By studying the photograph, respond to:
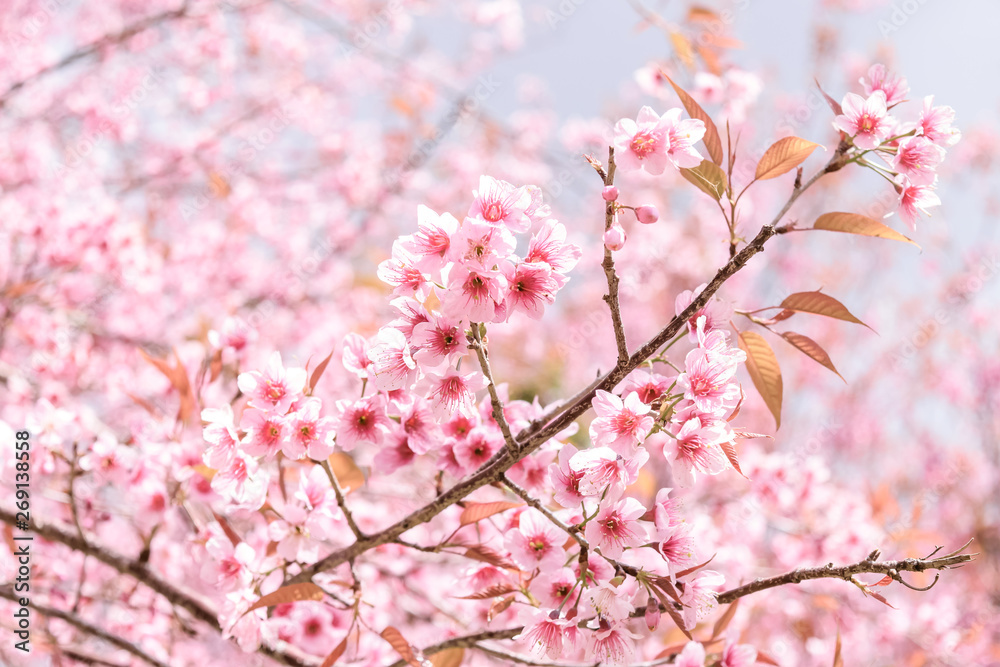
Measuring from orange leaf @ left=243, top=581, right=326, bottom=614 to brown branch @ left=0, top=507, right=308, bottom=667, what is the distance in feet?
1.51

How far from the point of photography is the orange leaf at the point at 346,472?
1.40 m

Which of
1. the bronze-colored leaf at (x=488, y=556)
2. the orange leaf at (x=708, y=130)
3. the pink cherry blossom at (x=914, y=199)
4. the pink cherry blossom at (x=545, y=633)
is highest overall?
the orange leaf at (x=708, y=130)

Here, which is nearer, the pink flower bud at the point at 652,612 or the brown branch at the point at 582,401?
the brown branch at the point at 582,401

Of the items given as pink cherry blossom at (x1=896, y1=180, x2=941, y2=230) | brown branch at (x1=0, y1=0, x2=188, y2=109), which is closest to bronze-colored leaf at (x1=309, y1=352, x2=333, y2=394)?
pink cherry blossom at (x1=896, y1=180, x2=941, y2=230)

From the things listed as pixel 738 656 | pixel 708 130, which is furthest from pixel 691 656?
pixel 708 130

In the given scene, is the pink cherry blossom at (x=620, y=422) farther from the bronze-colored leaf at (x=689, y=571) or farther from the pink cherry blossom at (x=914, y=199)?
the pink cherry blossom at (x=914, y=199)

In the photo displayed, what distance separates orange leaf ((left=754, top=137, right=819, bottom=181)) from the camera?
3.38 ft

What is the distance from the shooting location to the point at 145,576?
4.94ft

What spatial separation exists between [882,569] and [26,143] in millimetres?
5368

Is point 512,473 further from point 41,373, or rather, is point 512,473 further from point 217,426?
point 41,373

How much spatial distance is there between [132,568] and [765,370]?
58.8 inches

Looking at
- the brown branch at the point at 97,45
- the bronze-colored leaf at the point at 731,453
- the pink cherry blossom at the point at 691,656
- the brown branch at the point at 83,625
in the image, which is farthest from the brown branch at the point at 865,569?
the brown branch at the point at 97,45

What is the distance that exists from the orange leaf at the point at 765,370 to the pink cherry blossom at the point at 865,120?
1.16 ft

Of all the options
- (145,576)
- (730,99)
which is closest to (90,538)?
(145,576)
